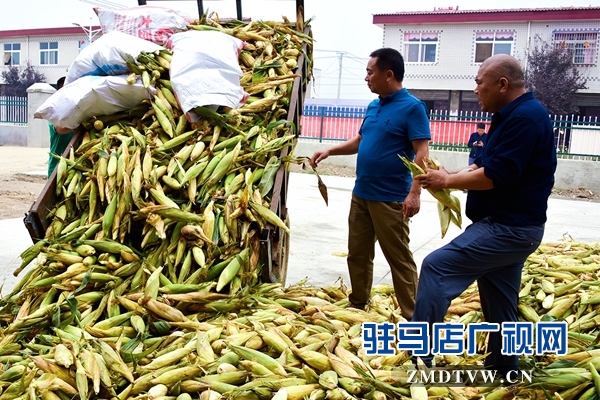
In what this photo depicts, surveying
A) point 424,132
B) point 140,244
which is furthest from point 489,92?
point 140,244

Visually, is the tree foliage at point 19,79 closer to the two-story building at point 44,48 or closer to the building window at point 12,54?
the two-story building at point 44,48

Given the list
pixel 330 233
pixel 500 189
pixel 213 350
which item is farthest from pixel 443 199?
pixel 330 233

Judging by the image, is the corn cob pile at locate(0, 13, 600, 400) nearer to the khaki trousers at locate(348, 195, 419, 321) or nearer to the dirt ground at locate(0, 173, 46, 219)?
the khaki trousers at locate(348, 195, 419, 321)

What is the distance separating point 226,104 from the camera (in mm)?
4109

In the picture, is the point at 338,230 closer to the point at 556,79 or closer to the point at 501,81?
the point at 501,81

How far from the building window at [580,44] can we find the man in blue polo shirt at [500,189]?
78.5 feet

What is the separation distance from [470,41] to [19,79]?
2406 cm

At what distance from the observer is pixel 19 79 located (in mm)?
34125

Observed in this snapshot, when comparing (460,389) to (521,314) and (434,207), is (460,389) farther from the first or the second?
(434,207)

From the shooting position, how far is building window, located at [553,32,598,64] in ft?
80.2

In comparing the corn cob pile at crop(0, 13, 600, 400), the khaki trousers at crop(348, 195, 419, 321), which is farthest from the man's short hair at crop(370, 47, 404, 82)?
the khaki trousers at crop(348, 195, 419, 321)

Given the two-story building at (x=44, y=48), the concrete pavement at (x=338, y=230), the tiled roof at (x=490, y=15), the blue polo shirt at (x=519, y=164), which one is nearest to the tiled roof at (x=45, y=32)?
the two-story building at (x=44, y=48)

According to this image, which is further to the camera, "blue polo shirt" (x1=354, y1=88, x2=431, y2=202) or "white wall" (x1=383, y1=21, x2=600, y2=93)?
"white wall" (x1=383, y1=21, x2=600, y2=93)

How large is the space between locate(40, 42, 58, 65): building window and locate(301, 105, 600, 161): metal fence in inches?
894
